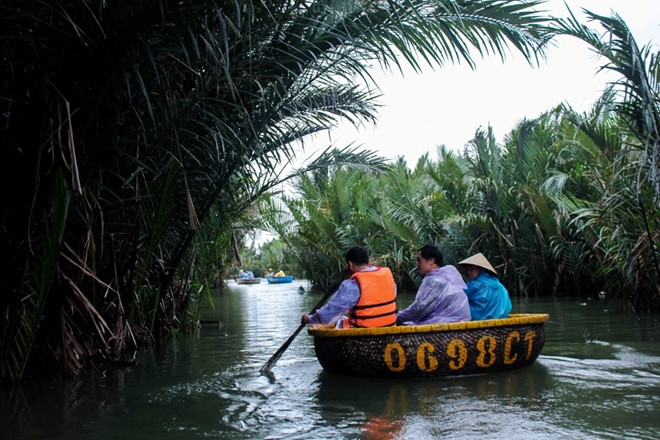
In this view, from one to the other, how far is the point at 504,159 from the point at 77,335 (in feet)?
41.6

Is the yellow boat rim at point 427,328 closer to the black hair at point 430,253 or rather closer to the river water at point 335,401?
the river water at point 335,401

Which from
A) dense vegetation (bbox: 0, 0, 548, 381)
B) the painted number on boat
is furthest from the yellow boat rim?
dense vegetation (bbox: 0, 0, 548, 381)

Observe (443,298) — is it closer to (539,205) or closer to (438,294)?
(438,294)

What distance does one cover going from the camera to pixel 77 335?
20.3 feet

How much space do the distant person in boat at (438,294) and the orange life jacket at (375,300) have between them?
0.91 feet

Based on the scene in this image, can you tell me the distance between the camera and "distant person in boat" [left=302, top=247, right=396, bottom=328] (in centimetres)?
648

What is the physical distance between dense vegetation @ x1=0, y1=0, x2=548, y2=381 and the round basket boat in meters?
1.87

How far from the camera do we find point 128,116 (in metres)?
6.00

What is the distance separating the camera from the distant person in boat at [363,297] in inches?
255

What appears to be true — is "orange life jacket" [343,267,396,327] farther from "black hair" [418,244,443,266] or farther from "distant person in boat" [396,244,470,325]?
"black hair" [418,244,443,266]

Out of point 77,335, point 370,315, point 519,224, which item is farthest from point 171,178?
point 519,224

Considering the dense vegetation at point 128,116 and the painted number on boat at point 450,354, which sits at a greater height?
the dense vegetation at point 128,116

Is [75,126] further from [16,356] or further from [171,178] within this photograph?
[16,356]

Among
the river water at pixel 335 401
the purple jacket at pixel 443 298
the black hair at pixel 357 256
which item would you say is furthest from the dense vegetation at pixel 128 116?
the purple jacket at pixel 443 298
